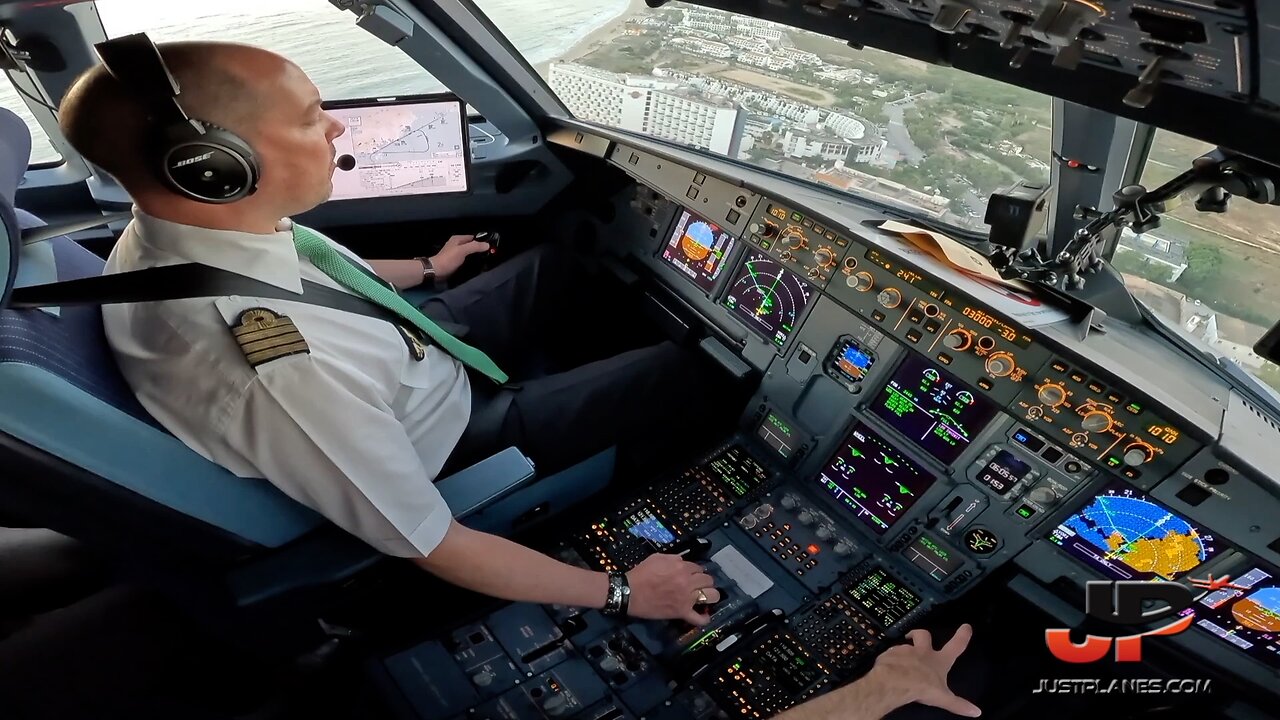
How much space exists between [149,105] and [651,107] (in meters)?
1.49

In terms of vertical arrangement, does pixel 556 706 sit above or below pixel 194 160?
below

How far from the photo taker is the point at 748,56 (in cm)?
190

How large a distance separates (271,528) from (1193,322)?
173 cm

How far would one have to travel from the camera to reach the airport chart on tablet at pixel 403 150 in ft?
6.77

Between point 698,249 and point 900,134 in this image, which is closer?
Result: point 900,134

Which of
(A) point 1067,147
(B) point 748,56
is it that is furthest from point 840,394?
(B) point 748,56

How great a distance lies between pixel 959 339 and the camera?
1452 mm

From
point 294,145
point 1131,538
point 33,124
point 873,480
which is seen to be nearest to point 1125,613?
point 1131,538

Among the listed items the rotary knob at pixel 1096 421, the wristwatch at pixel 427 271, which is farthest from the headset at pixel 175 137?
the rotary knob at pixel 1096 421

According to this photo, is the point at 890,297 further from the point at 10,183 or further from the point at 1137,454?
the point at 10,183

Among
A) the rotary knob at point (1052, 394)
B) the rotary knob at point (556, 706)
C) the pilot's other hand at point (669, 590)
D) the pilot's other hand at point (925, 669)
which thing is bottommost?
the rotary knob at point (556, 706)

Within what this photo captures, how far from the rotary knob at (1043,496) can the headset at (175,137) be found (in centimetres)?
151

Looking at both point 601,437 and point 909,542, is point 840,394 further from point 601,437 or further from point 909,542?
point 601,437

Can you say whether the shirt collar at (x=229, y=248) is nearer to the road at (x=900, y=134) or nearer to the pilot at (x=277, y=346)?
the pilot at (x=277, y=346)
